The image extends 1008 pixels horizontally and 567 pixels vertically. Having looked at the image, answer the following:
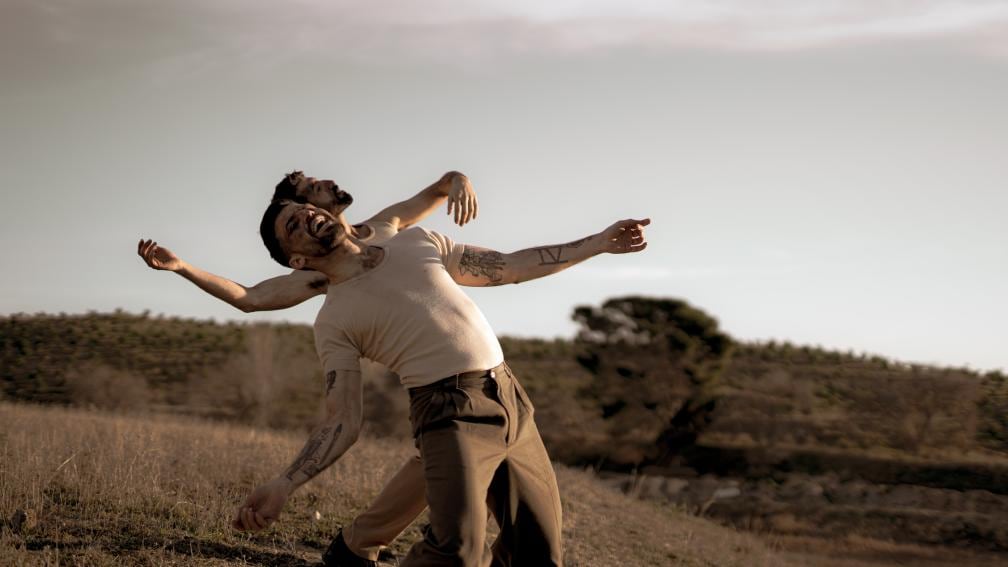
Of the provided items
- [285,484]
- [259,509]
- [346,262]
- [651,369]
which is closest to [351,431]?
[285,484]

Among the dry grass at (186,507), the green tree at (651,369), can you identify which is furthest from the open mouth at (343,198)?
the green tree at (651,369)

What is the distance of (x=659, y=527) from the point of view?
11.3 m

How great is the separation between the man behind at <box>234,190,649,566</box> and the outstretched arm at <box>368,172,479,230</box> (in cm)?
35

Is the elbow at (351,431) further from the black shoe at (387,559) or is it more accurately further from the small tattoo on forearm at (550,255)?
the black shoe at (387,559)

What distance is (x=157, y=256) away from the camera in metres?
4.55

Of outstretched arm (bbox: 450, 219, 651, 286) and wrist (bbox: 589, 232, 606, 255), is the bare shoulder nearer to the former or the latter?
outstretched arm (bbox: 450, 219, 651, 286)

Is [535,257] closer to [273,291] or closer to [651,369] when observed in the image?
[273,291]

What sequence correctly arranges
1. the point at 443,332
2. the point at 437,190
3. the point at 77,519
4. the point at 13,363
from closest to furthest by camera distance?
the point at 443,332 < the point at 437,190 < the point at 77,519 < the point at 13,363

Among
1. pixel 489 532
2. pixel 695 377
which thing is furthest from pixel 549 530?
pixel 695 377

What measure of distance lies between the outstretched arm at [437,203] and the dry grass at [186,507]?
2785mm

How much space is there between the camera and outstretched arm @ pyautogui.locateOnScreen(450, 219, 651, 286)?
4672 millimetres

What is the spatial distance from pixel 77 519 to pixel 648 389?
23678 mm

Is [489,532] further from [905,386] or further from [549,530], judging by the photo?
[905,386]

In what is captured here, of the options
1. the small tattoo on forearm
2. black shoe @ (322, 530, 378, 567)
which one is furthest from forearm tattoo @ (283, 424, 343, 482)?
black shoe @ (322, 530, 378, 567)
